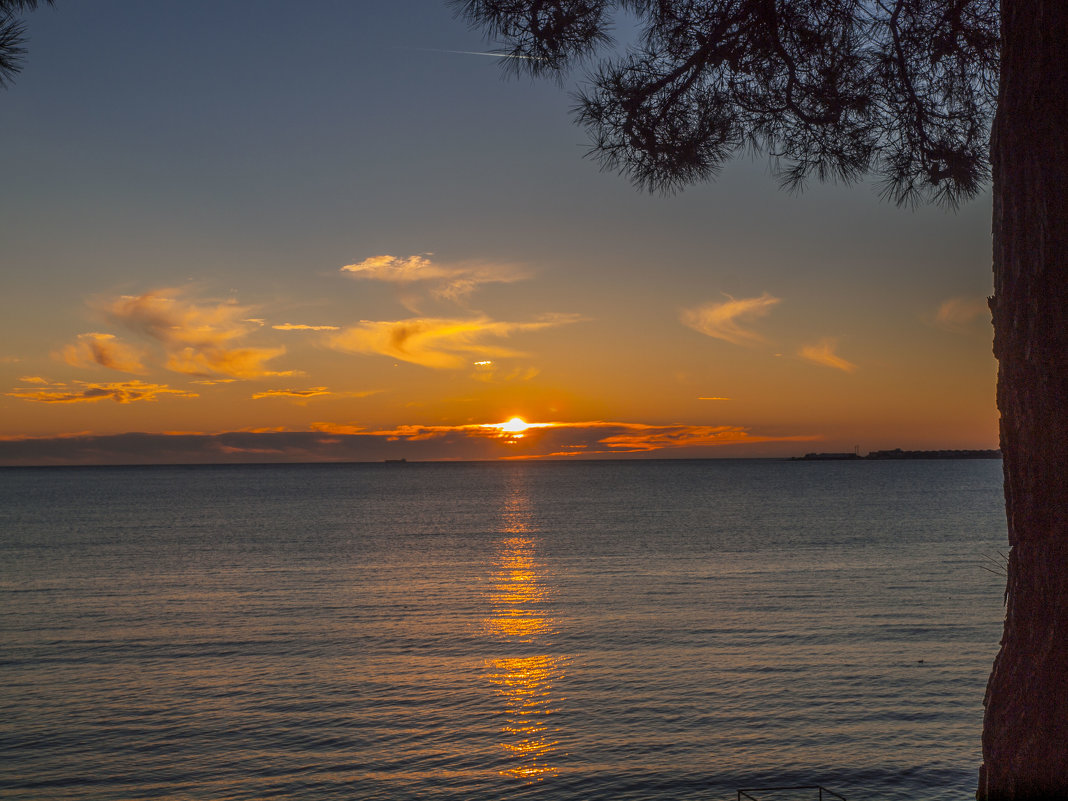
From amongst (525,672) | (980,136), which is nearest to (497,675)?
(525,672)

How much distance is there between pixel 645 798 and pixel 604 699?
4.52 m

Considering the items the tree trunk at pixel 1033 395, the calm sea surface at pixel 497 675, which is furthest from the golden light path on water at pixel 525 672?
the tree trunk at pixel 1033 395

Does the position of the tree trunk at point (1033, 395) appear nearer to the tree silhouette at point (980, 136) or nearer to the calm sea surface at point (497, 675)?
the tree silhouette at point (980, 136)

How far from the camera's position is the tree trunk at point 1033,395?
462cm

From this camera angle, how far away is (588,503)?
94250mm

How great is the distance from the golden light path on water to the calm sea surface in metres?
0.07

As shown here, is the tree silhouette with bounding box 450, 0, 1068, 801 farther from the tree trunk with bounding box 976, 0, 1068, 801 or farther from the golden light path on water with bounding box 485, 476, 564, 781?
the golden light path on water with bounding box 485, 476, 564, 781

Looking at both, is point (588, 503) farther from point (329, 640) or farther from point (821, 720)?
point (821, 720)

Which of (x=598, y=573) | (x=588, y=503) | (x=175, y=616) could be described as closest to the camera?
(x=175, y=616)

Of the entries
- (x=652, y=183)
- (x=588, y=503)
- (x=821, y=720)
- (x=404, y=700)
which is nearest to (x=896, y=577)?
Result: (x=821, y=720)

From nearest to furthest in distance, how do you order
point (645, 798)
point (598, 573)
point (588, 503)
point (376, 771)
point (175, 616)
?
point (645, 798)
point (376, 771)
point (175, 616)
point (598, 573)
point (588, 503)

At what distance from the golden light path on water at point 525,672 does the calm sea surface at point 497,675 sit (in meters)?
0.07

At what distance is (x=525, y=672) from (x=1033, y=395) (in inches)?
580

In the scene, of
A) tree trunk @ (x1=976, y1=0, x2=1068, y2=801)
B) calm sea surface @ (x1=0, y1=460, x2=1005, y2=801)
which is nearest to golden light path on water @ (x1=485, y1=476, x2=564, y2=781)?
calm sea surface @ (x1=0, y1=460, x2=1005, y2=801)
